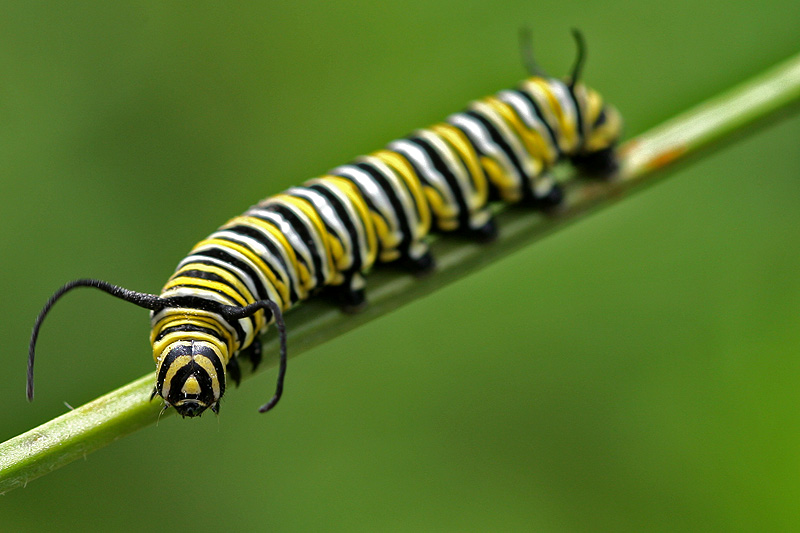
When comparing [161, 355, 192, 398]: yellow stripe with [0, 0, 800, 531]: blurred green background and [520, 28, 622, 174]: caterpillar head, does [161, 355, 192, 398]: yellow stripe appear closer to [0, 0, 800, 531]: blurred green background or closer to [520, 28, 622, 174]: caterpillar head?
[0, 0, 800, 531]: blurred green background

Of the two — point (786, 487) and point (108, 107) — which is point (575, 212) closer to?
point (786, 487)

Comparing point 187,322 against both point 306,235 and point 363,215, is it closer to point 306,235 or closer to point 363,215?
point 306,235

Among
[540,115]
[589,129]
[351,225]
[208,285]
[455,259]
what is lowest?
[455,259]

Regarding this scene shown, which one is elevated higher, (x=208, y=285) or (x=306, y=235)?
(x=306, y=235)

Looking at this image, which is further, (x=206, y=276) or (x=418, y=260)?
(x=418, y=260)

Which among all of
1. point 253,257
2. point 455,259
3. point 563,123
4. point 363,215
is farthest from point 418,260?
point 563,123

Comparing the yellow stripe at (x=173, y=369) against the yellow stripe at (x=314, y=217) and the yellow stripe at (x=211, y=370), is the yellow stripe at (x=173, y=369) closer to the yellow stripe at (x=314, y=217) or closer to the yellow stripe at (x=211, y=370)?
the yellow stripe at (x=211, y=370)
